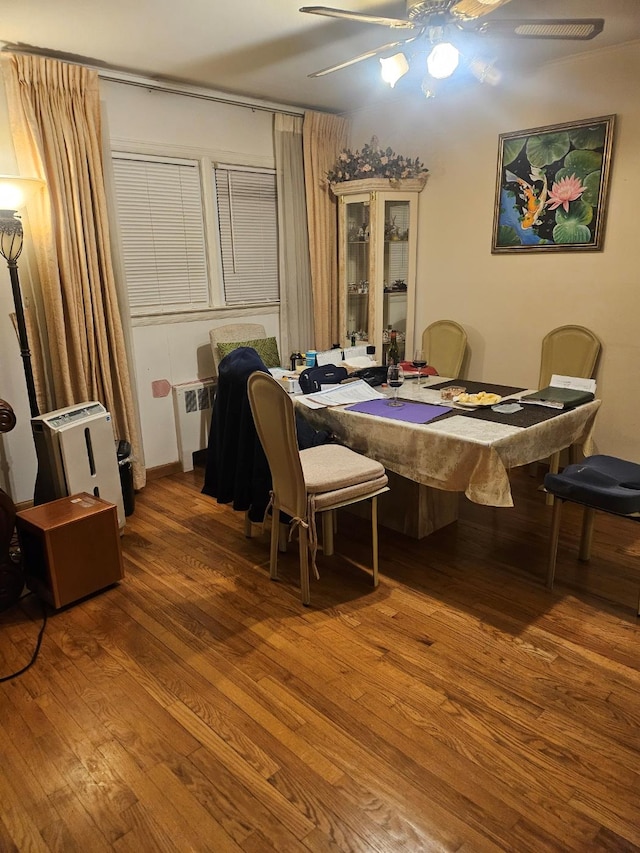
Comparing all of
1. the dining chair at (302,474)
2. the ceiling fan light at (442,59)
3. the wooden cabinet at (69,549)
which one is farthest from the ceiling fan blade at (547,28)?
the wooden cabinet at (69,549)

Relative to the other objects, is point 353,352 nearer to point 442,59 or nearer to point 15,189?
point 442,59

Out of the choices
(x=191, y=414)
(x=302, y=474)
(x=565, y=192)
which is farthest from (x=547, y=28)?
(x=191, y=414)

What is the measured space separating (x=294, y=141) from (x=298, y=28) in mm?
1555

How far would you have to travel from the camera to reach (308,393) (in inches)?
118

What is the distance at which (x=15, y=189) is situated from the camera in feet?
8.86

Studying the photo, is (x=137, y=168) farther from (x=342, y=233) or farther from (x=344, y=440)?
(x=344, y=440)

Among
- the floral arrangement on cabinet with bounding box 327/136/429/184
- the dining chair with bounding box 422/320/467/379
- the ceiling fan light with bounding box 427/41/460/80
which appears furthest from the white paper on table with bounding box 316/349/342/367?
the floral arrangement on cabinet with bounding box 327/136/429/184

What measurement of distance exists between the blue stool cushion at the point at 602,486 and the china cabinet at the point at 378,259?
2134 millimetres

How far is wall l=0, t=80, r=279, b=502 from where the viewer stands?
3.33 m

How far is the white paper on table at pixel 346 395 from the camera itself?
9.36ft

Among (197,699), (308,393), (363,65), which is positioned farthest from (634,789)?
(363,65)

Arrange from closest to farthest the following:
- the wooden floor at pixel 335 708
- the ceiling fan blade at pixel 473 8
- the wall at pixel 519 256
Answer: the wooden floor at pixel 335 708 → the ceiling fan blade at pixel 473 8 → the wall at pixel 519 256

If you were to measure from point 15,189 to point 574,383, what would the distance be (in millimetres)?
2876

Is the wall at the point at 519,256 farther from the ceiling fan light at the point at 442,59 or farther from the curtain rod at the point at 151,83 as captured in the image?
the ceiling fan light at the point at 442,59
